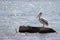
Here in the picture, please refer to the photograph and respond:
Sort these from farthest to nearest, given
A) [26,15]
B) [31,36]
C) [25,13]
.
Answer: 1. [25,13]
2. [26,15]
3. [31,36]

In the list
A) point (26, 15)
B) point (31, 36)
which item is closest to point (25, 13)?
point (26, 15)

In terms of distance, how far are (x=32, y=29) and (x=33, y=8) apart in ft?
11.7

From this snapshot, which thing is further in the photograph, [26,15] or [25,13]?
[25,13]

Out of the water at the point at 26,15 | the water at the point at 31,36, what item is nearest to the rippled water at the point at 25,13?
the water at the point at 26,15

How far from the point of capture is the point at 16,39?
5.09m

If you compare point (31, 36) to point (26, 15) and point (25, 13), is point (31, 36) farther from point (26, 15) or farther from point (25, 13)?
point (25, 13)

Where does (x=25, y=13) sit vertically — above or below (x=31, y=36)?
above

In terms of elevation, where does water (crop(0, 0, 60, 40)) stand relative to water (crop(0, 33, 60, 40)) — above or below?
above

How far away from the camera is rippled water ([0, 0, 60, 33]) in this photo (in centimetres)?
664

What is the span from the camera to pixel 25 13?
8391 millimetres

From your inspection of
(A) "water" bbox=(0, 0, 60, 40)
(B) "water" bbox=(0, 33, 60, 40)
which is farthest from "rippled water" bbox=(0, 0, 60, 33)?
(B) "water" bbox=(0, 33, 60, 40)

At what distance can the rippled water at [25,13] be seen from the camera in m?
6.64

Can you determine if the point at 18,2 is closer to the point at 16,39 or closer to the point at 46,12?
the point at 46,12

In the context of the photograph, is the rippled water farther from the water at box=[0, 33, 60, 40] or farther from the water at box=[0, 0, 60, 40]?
the water at box=[0, 33, 60, 40]
